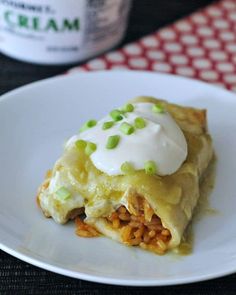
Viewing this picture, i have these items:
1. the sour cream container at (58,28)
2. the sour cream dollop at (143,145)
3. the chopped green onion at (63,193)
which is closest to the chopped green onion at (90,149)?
the sour cream dollop at (143,145)

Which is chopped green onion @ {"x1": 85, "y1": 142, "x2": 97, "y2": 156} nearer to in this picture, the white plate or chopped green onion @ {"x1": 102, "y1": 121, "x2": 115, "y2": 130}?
chopped green onion @ {"x1": 102, "y1": 121, "x2": 115, "y2": 130}

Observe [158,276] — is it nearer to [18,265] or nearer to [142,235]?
[142,235]

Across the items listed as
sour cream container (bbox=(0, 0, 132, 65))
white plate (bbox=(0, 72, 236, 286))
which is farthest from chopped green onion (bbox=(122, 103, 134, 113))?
sour cream container (bbox=(0, 0, 132, 65))

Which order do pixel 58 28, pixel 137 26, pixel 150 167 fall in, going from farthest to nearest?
pixel 137 26 → pixel 58 28 → pixel 150 167

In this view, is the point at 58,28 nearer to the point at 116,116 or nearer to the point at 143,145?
the point at 116,116

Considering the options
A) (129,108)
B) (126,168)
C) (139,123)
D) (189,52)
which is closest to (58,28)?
(189,52)

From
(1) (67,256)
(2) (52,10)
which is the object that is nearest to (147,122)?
(1) (67,256)
